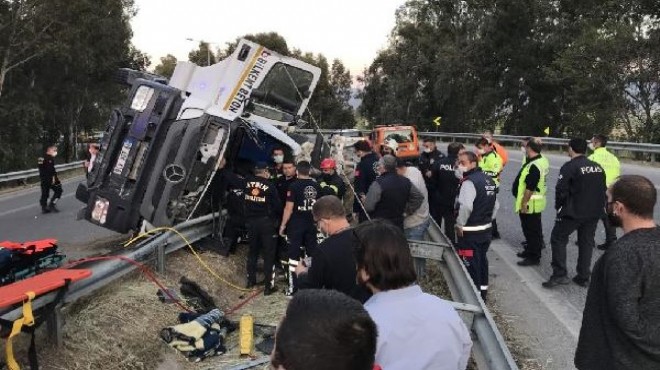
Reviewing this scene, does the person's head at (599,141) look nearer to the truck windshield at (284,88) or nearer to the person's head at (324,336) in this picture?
the truck windshield at (284,88)

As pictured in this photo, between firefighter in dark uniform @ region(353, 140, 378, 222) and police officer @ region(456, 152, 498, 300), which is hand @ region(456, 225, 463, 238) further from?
firefighter in dark uniform @ region(353, 140, 378, 222)

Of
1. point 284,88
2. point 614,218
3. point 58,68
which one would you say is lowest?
point 614,218

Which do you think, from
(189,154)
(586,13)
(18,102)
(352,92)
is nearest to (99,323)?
(189,154)

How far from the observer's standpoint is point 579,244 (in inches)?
262

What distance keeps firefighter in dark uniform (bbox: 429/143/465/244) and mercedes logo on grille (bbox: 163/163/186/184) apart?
3.77 metres

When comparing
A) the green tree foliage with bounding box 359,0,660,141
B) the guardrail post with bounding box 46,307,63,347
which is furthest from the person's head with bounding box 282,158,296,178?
the green tree foliage with bounding box 359,0,660,141

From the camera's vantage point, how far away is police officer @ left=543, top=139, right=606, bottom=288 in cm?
656

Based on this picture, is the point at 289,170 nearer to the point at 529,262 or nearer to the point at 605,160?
the point at 529,262

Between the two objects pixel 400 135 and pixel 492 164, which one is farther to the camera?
pixel 400 135

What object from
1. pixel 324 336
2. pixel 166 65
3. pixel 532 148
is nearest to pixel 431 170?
pixel 532 148

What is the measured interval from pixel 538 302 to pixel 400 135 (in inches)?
519

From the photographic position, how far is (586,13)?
1371 inches

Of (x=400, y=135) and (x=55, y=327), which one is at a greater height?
(x=400, y=135)

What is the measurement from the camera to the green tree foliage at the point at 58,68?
25.0 m
